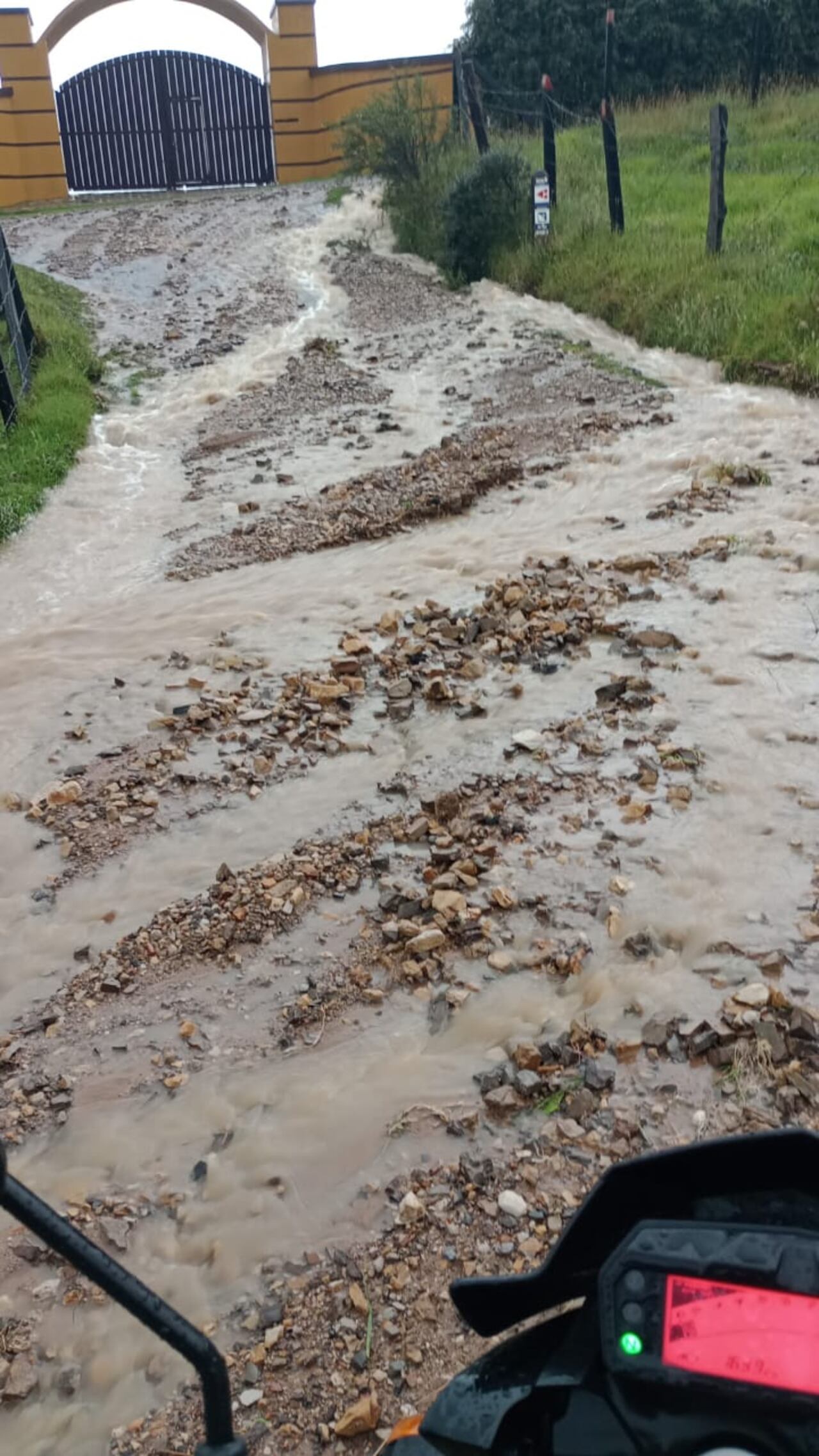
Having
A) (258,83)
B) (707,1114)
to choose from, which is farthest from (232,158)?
(707,1114)

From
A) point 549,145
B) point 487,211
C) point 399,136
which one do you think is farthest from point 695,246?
point 399,136

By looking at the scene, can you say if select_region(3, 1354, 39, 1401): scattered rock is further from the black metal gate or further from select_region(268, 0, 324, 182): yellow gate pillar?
the black metal gate

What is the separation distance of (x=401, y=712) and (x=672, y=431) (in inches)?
180

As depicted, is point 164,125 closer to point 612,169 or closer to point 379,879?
point 612,169

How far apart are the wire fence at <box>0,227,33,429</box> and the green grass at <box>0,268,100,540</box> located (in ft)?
0.33

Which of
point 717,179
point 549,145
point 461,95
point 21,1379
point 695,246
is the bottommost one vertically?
point 21,1379

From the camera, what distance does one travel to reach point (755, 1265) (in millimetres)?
924

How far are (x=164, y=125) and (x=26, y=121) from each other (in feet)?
9.97

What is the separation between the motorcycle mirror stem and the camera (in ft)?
3.26

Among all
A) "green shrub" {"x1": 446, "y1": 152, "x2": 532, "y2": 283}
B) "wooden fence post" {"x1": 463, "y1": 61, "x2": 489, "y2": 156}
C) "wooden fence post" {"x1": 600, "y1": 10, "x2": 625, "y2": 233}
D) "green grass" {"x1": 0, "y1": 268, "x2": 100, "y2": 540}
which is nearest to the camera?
"green grass" {"x1": 0, "y1": 268, "x2": 100, "y2": 540}

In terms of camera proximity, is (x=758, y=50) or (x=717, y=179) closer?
(x=717, y=179)

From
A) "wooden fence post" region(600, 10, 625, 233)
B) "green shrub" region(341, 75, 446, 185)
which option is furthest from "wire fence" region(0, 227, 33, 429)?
"green shrub" region(341, 75, 446, 185)

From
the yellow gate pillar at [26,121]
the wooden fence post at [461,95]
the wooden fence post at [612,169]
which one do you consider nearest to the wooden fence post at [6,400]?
the wooden fence post at [612,169]

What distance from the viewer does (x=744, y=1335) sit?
885 mm
